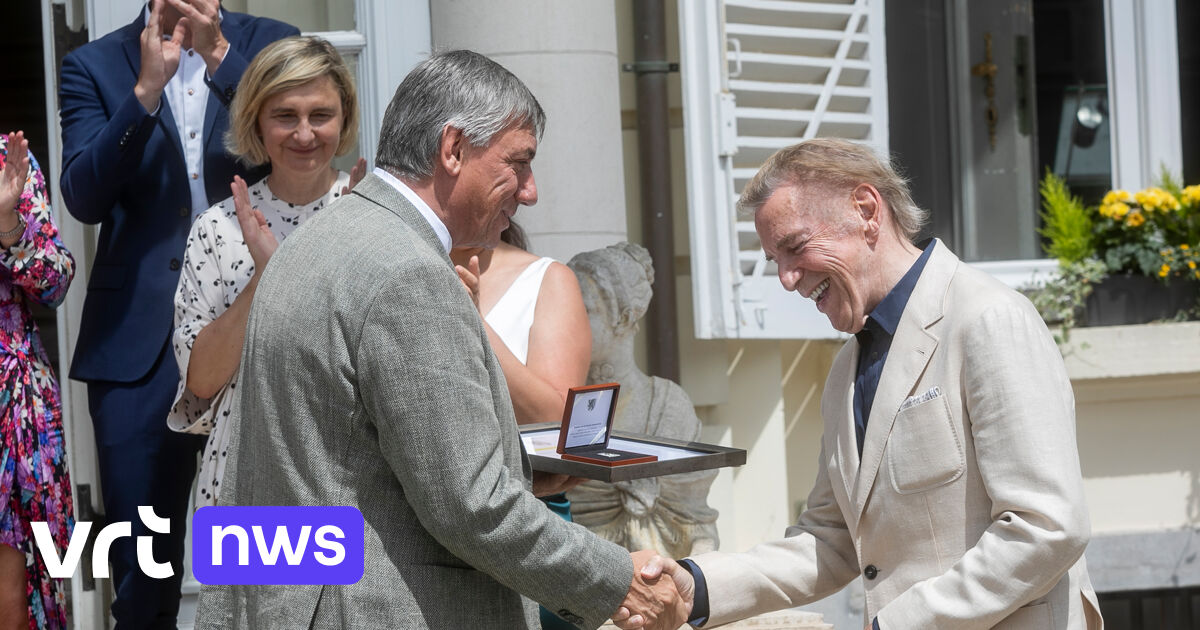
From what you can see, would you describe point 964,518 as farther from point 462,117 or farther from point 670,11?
point 670,11

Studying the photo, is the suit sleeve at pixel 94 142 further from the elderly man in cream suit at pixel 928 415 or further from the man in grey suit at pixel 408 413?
the elderly man in cream suit at pixel 928 415

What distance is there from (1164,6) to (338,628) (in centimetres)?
455

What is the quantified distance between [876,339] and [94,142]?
1.93 metres

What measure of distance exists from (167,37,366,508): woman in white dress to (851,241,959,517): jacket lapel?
53.6 inches

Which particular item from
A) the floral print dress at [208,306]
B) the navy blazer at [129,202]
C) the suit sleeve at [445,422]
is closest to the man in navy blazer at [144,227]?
the navy blazer at [129,202]

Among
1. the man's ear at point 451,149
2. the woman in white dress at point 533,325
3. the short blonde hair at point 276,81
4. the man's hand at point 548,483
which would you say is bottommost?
the man's hand at point 548,483

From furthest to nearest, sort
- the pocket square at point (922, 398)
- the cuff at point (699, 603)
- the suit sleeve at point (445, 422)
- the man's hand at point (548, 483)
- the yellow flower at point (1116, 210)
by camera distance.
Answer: the yellow flower at point (1116, 210) < the cuff at point (699, 603) < the man's hand at point (548, 483) < the pocket square at point (922, 398) < the suit sleeve at point (445, 422)

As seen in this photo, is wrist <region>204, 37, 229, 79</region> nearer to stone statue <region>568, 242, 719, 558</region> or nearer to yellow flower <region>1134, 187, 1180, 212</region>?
stone statue <region>568, 242, 719, 558</region>

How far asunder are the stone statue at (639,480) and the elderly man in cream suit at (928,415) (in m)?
1.21

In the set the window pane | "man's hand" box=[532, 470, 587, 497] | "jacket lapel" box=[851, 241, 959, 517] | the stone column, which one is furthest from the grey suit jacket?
the window pane

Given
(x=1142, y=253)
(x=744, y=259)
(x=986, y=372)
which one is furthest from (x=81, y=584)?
(x=1142, y=253)

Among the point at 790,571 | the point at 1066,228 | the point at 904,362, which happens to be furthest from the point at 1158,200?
the point at 904,362

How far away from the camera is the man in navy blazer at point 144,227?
329 cm

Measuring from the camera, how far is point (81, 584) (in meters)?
4.09
